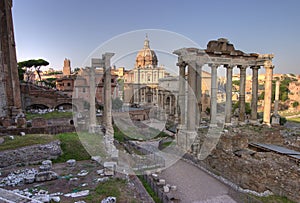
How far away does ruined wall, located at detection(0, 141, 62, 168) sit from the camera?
32.1 ft

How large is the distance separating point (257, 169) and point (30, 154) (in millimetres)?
11192

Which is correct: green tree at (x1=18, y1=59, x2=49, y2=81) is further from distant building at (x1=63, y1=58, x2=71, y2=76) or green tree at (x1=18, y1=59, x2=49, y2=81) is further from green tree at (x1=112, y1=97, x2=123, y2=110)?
green tree at (x1=112, y1=97, x2=123, y2=110)

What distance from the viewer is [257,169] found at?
9117 mm

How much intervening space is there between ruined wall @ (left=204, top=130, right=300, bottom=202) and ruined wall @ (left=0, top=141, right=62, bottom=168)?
861cm

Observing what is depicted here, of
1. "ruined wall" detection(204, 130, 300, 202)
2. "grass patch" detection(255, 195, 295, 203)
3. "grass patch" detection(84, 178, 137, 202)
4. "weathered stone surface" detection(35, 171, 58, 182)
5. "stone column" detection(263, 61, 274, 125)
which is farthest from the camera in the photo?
"stone column" detection(263, 61, 274, 125)

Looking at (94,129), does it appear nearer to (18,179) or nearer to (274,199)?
(18,179)

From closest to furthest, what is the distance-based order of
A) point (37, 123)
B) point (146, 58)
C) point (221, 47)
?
point (221, 47) → point (37, 123) → point (146, 58)

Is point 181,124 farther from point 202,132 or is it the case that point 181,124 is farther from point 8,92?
point 8,92

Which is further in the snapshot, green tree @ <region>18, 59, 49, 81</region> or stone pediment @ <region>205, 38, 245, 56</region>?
green tree @ <region>18, 59, 49, 81</region>

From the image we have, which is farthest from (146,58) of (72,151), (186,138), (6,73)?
(72,151)

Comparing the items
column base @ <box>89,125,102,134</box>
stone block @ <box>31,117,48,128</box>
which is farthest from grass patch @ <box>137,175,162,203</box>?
stone block @ <box>31,117,48,128</box>

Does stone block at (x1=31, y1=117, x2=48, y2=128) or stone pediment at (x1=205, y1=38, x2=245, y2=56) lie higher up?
stone pediment at (x1=205, y1=38, x2=245, y2=56)

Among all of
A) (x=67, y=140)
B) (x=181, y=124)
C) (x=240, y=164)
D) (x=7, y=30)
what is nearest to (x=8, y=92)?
(x=7, y=30)

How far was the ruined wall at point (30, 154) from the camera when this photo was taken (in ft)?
32.1
